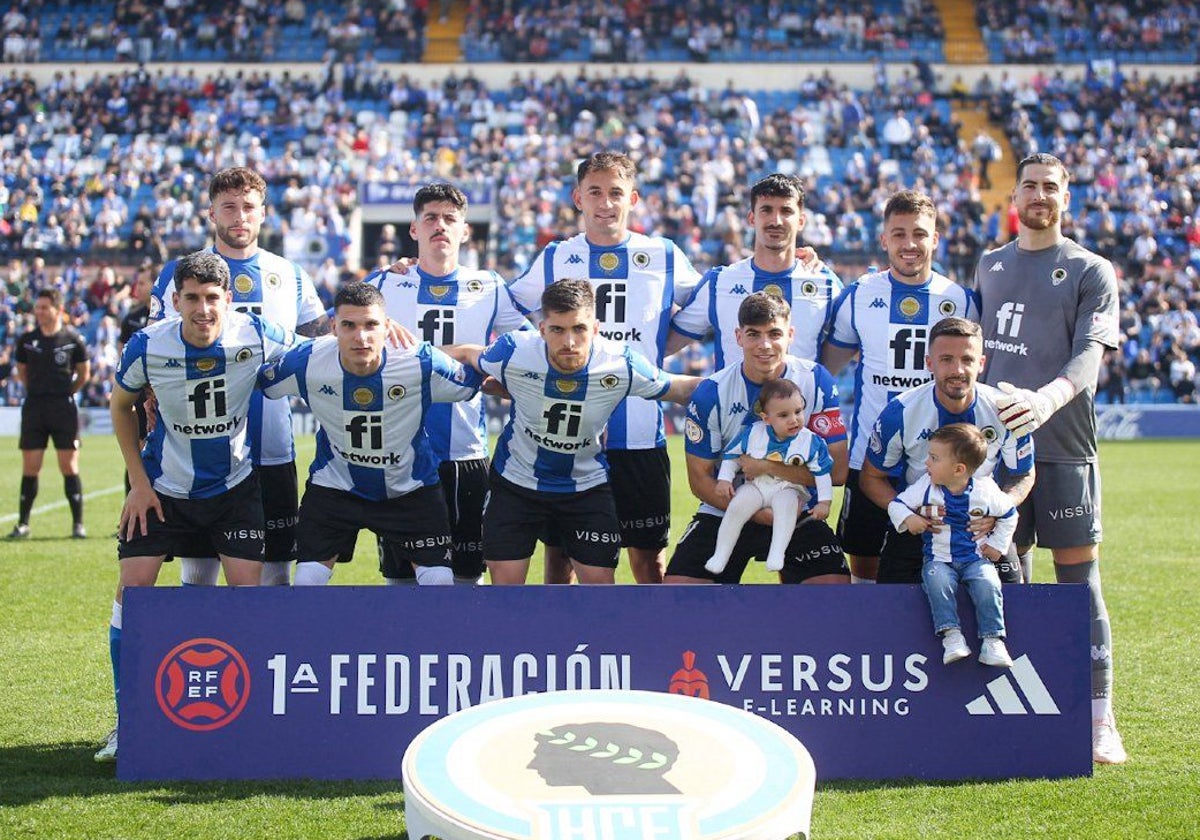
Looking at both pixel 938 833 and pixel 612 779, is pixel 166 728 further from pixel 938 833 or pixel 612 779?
pixel 938 833

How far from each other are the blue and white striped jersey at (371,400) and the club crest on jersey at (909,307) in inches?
76.8

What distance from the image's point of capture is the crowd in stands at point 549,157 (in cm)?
2605

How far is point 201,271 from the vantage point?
17.0 ft

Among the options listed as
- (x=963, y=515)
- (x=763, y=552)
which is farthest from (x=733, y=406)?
(x=963, y=515)

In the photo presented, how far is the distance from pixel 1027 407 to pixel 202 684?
320 centimetres

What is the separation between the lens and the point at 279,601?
4.75 m

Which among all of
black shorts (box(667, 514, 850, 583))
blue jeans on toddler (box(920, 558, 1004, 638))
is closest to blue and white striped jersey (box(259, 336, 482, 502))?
black shorts (box(667, 514, 850, 583))

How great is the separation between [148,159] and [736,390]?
27385mm

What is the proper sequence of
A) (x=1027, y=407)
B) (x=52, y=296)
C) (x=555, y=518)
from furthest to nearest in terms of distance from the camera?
(x=52, y=296)
(x=555, y=518)
(x=1027, y=407)

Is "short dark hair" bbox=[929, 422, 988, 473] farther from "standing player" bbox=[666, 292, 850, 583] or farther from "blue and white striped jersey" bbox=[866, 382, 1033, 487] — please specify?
"standing player" bbox=[666, 292, 850, 583]

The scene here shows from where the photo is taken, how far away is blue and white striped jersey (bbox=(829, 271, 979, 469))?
229 inches

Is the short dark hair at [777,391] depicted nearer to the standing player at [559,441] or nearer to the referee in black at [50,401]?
the standing player at [559,441]

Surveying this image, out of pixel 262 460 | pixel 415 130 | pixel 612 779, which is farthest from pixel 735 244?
pixel 612 779

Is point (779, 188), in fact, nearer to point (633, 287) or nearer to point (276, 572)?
point (633, 287)
